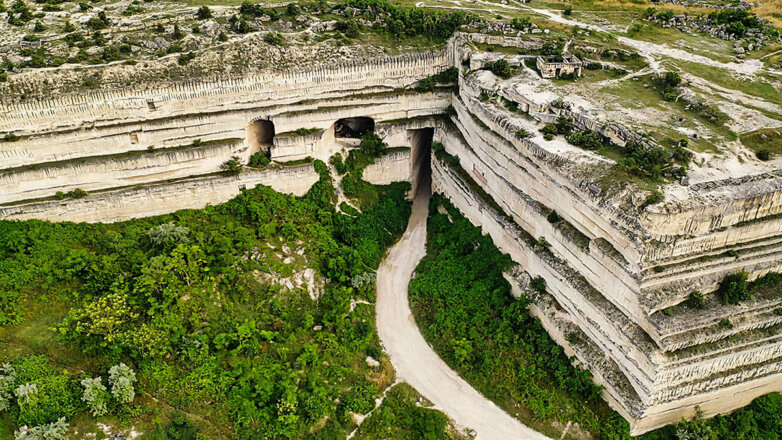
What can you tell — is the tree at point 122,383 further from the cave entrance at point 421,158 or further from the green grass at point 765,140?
the green grass at point 765,140

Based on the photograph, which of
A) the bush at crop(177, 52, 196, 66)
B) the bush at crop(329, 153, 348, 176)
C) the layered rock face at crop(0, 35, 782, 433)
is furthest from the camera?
the bush at crop(329, 153, 348, 176)

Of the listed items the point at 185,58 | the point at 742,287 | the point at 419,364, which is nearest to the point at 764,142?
the point at 742,287

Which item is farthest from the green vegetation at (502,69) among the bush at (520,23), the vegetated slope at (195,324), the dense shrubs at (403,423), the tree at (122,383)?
the tree at (122,383)

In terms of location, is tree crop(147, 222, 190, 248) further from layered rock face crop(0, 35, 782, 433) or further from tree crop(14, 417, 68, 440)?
tree crop(14, 417, 68, 440)

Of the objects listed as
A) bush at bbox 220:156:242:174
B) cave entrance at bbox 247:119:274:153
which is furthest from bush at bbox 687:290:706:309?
cave entrance at bbox 247:119:274:153

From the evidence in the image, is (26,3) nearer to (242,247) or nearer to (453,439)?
(242,247)

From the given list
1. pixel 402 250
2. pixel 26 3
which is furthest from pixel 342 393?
pixel 26 3
